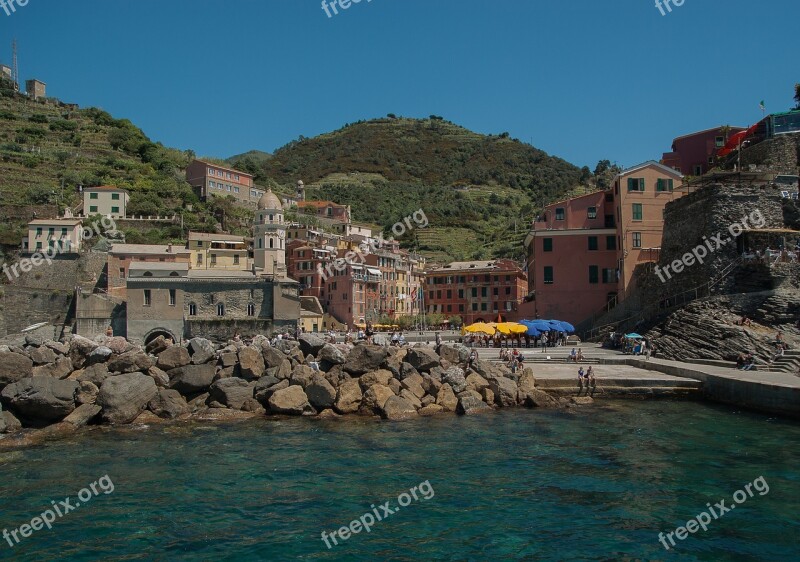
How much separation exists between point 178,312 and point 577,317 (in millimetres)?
29555

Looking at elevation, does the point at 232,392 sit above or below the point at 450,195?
below

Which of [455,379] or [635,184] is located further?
[635,184]

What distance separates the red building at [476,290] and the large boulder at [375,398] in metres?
57.5

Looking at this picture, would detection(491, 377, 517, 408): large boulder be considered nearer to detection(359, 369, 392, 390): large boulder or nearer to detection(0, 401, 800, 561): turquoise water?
detection(0, 401, 800, 561): turquoise water

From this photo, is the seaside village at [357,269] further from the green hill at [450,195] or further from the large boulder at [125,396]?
the large boulder at [125,396]

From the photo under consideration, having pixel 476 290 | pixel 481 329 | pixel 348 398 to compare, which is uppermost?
pixel 476 290

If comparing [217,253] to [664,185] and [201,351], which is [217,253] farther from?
[201,351]

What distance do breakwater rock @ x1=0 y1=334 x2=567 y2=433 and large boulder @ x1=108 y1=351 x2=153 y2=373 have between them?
0.04m

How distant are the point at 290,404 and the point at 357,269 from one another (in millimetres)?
54470

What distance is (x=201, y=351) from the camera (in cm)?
2605

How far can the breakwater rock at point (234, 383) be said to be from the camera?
22.2 metres

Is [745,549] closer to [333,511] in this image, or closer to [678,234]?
[333,511]

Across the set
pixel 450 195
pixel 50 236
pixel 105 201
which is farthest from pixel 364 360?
pixel 450 195

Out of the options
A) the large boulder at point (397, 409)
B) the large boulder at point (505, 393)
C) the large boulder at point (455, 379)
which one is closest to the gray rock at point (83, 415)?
the large boulder at point (397, 409)
